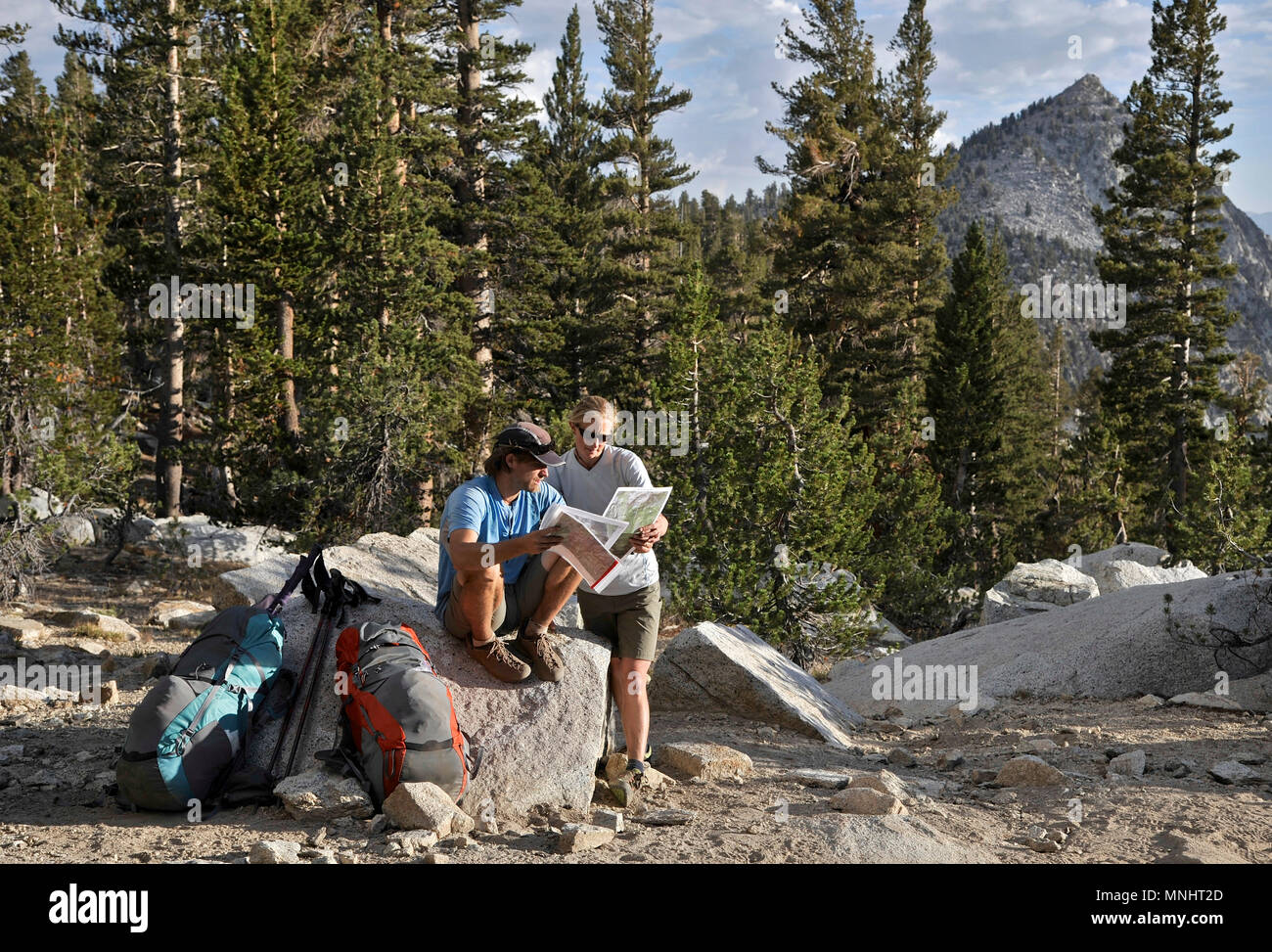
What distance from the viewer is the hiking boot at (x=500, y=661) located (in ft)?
15.6

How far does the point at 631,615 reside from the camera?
504 cm

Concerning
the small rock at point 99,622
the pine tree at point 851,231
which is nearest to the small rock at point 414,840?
the small rock at point 99,622

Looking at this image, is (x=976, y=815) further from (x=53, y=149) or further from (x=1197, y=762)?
(x=53, y=149)

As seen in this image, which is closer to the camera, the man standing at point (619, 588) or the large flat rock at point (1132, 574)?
the man standing at point (619, 588)

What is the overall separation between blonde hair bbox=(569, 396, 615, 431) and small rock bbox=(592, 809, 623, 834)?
1.89m

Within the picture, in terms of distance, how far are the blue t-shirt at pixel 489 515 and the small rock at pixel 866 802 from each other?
1924mm

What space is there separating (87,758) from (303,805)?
6.57 feet

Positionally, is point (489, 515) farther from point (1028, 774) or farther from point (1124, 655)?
point (1124, 655)

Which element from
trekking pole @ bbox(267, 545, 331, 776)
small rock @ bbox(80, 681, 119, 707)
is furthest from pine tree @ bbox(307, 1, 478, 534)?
trekking pole @ bbox(267, 545, 331, 776)

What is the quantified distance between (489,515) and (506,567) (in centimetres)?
38

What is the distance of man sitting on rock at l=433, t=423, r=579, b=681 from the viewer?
4.50 meters

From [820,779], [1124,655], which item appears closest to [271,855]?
[820,779]

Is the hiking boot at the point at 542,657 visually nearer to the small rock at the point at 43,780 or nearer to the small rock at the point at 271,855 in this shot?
the small rock at the point at 271,855

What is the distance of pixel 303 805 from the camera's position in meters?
4.22
